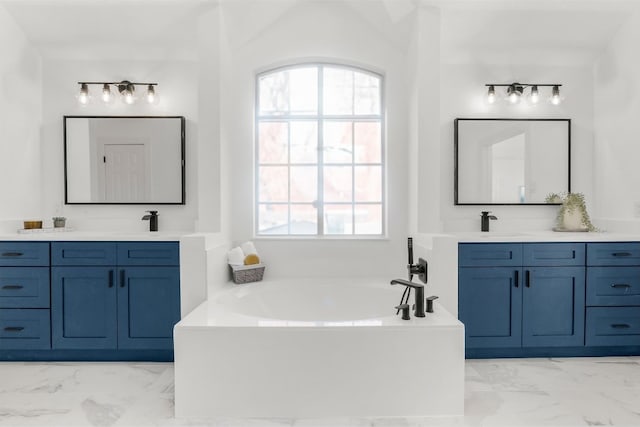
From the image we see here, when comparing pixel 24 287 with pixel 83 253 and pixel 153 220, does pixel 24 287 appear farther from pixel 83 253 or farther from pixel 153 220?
pixel 153 220

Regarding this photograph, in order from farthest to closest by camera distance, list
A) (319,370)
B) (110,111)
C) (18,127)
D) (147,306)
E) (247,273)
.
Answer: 1. (110,111)
2. (18,127)
3. (247,273)
4. (147,306)
5. (319,370)

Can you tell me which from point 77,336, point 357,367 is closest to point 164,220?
point 77,336

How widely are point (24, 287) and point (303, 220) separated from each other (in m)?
2.07

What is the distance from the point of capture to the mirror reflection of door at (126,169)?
3279mm

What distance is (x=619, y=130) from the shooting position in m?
3.15

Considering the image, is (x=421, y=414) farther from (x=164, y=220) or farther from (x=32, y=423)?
(x=164, y=220)

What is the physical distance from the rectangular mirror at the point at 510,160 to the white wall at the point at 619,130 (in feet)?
0.85

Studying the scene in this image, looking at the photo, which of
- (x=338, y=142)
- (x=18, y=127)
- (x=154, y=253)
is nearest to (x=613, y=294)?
(x=338, y=142)

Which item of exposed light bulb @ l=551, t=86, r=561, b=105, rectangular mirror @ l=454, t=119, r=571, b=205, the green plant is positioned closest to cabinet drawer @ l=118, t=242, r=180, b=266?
rectangular mirror @ l=454, t=119, r=571, b=205

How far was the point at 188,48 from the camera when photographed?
3.25 meters

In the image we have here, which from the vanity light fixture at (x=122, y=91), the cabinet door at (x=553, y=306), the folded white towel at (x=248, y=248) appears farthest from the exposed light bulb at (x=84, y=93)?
the cabinet door at (x=553, y=306)

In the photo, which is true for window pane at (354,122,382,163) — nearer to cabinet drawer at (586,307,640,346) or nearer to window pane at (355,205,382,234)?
window pane at (355,205,382,234)

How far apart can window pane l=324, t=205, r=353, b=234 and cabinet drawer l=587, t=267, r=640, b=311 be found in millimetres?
1792

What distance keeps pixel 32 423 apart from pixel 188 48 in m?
2.78
